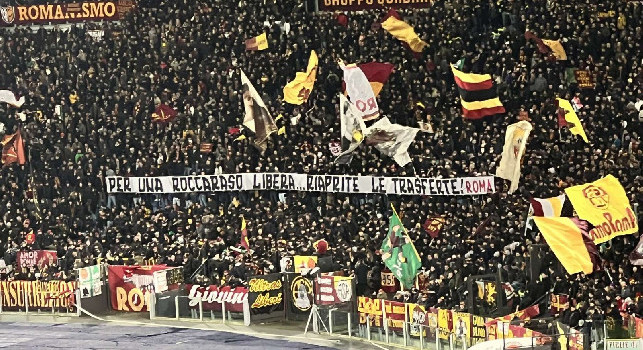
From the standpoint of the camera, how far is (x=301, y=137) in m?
39.4

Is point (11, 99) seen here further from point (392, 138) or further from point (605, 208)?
point (605, 208)

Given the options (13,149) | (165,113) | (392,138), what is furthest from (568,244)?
(13,149)

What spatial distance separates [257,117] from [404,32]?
4.87 metres

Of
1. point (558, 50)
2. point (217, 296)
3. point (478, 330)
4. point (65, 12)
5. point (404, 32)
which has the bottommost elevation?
point (478, 330)

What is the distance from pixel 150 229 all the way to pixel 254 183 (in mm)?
3375

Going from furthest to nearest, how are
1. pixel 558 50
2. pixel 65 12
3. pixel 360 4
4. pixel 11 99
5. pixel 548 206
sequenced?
pixel 65 12, pixel 11 99, pixel 360 4, pixel 558 50, pixel 548 206

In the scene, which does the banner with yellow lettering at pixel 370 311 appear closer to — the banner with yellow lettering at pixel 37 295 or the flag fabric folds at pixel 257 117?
the flag fabric folds at pixel 257 117

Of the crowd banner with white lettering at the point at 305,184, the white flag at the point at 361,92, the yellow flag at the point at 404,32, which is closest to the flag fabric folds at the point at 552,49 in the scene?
the crowd banner with white lettering at the point at 305,184

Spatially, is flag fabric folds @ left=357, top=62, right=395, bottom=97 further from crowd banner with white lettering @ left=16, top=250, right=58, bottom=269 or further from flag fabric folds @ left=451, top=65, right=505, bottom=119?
crowd banner with white lettering @ left=16, top=250, right=58, bottom=269

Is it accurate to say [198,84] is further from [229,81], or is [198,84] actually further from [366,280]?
[366,280]

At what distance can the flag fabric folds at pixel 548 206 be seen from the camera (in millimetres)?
29156

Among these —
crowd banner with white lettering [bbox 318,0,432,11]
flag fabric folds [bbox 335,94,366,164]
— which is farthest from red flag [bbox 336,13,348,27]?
flag fabric folds [bbox 335,94,366,164]

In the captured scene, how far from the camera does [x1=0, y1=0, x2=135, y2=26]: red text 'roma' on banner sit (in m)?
47.9

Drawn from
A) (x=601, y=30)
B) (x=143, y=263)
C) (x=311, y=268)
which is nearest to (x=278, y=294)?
(x=311, y=268)
